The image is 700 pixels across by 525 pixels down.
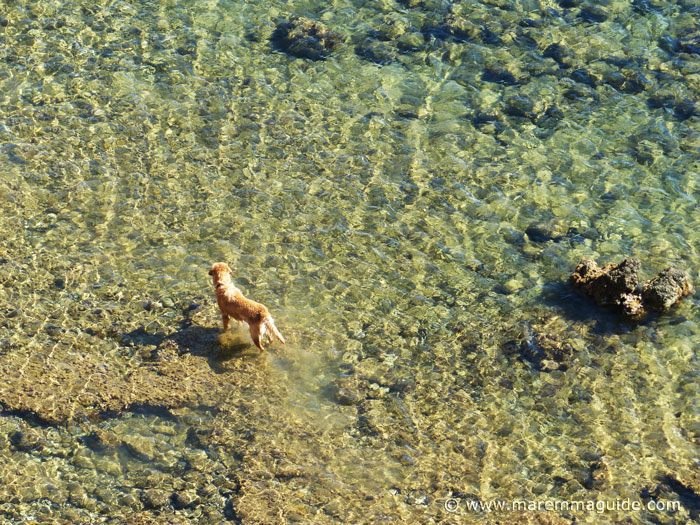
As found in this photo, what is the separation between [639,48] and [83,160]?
10.5m

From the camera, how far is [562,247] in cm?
1160

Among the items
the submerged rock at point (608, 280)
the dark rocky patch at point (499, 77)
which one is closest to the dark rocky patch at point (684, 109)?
the dark rocky patch at point (499, 77)

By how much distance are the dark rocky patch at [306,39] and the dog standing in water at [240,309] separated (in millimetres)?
6419

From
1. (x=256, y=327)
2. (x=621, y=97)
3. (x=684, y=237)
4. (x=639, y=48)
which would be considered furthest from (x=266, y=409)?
(x=639, y=48)

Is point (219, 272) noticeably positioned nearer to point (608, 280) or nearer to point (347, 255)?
point (347, 255)

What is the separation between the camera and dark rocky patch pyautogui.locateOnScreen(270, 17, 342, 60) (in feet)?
48.5

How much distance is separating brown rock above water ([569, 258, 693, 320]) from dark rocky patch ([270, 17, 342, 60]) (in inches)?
277

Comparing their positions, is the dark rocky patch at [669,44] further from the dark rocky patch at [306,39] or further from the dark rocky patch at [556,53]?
the dark rocky patch at [306,39]

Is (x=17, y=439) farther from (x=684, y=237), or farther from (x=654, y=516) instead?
(x=684, y=237)

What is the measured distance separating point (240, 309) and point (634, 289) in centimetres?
532

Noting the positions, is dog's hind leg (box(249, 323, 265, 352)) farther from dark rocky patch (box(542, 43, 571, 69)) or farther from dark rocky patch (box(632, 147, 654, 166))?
dark rocky patch (box(542, 43, 571, 69))

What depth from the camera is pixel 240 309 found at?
9453 millimetres

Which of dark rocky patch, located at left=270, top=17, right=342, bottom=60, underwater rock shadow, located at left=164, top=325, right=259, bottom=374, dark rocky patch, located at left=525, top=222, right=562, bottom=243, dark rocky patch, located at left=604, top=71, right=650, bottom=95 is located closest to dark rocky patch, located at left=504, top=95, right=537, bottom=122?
dark rocky patch, located at left=604, top=71, right=650, bottom=95

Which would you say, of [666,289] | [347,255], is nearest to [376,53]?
[347,255]
